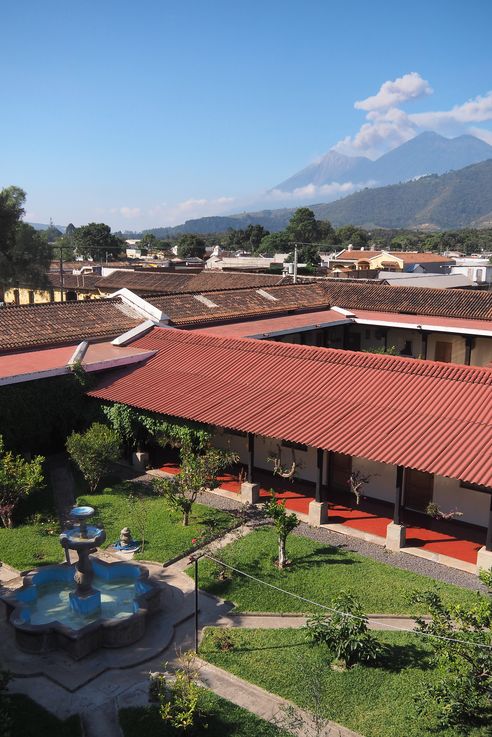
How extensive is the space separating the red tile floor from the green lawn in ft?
7.43

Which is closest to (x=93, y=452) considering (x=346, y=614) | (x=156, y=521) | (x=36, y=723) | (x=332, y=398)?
(x=156, y=521)

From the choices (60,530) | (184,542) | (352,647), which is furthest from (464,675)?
(60,530)

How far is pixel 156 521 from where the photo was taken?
1666 centimetres

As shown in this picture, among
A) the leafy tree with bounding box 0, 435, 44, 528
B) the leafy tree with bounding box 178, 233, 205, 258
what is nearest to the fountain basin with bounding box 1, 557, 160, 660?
the leafy tree with bounding box 0, 435, 44, 528

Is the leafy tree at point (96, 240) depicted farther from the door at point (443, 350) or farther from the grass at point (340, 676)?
the grass at point (340, 676)

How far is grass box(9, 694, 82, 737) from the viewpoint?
30.4 ft

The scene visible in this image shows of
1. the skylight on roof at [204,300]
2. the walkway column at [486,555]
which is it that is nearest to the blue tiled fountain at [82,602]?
the walkway column at [486,555]

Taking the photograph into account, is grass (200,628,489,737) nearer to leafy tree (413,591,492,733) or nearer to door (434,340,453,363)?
leafy tree (413,591,492,733)

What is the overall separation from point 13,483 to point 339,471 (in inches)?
359

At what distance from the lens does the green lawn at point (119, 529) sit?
14695 millimetres

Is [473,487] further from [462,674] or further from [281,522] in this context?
[462,674]

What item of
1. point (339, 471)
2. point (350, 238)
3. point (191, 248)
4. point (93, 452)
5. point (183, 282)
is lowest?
point (339, 471)

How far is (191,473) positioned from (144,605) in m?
4.76

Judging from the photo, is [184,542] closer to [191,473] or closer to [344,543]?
[191,473]
